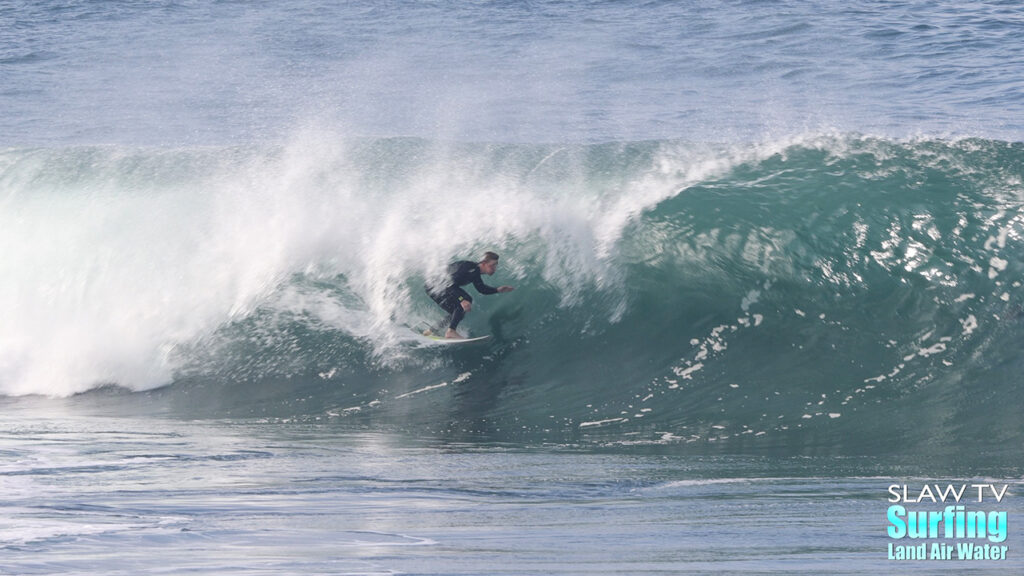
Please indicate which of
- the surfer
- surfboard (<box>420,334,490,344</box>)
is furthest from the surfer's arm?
surfboard (<box>420,334,490,344</box>)

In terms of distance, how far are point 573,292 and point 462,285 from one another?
1141mm

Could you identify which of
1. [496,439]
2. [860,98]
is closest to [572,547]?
[496,439]

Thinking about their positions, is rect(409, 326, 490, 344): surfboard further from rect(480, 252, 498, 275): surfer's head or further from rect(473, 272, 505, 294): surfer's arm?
rect(480, 252, 498, 275): surfer's head

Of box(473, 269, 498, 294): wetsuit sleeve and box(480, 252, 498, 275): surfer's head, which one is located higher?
box(480, 252, 498, 275): surfer's head

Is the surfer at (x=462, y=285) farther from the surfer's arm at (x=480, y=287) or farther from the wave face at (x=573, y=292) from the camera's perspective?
the wave face at (x=573, y=292)

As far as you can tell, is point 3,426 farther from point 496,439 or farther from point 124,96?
point 124,96

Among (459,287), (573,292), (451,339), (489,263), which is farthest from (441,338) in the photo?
(573,292)

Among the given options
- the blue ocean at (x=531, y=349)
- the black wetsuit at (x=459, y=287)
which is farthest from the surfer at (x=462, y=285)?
the blue ocean at (x=531, y=349)

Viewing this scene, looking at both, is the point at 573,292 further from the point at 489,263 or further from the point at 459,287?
the point at 459,287

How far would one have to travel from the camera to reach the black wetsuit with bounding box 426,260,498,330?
30.0ft

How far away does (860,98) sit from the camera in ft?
59.7

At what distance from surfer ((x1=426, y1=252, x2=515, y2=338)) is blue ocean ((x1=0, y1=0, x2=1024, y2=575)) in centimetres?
26

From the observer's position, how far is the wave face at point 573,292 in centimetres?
808

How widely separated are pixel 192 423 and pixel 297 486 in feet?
9.17
